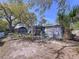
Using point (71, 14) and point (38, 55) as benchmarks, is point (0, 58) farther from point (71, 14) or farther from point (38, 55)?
point (71, 14)

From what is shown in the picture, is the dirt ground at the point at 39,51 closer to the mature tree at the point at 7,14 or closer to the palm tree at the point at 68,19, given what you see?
the palm tree at the point at 68,19

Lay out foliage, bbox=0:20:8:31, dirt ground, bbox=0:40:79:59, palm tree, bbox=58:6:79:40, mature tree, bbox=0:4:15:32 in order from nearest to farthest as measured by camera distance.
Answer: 1. dirt ground, bbox=0:40:79:59
2. palm tree, bbox=58:6:79:40
3. mature tree, bbox=0:4:15:32
4. foliage, bbox=0:20:8:31

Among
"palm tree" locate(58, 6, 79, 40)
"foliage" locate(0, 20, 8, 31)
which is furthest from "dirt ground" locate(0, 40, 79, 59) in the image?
"foliage" locate(0, 20, 8, 31)

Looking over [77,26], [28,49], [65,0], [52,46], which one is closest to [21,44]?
[28,49]

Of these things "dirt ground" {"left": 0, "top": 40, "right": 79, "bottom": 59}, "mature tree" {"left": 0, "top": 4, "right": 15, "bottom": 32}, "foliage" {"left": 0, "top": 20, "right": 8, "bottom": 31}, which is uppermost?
"mature tree" {"left": 0, "top": 4, "right": 15, "bottom": 32}

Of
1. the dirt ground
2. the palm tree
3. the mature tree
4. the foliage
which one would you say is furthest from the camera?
the foliage

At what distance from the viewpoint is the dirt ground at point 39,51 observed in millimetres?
11109

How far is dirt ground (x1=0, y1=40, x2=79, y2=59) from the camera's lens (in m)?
11.1

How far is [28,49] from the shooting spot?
468 inches

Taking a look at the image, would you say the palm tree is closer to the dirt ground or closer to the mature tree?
the dirt ground

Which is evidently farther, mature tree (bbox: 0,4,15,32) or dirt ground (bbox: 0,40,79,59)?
mature tree (bbox: 0,4,15,32)

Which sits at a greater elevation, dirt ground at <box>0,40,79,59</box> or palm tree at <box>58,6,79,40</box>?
palm tree at <box>58,6,79,40</box>

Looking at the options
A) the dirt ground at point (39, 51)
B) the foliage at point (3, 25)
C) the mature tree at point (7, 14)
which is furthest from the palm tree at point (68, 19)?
the foliage at point (3, 25)

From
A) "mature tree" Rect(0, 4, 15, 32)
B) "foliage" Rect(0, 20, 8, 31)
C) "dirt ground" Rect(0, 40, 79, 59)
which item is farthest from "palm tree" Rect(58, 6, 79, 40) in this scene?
"foliage" Rect(0, 20, 8, 31)
